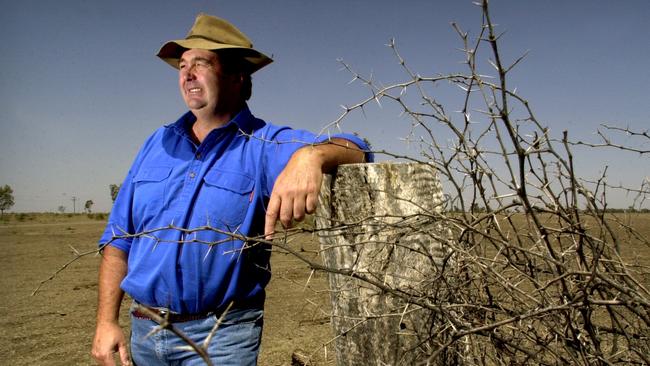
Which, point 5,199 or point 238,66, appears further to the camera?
point 5,199

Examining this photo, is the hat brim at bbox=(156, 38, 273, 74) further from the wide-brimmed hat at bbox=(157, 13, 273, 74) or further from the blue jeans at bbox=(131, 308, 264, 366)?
the blue jeans at bbox=(131, 308, 264, 366)

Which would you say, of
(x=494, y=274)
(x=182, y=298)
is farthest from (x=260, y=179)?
(x=494, y=274)

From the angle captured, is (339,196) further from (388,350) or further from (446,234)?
(388,350)

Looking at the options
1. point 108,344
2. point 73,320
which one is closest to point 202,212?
point 108,344

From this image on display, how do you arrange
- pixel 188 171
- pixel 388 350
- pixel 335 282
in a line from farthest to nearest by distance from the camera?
1. pixel 188 171
2. pixel 335 282
3. pixel 388 350

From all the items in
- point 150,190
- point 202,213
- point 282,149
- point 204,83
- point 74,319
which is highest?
point 204,83

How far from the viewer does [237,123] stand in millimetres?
2289

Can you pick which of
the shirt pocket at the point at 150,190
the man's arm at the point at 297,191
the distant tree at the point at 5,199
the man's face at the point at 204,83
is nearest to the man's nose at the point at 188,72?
the man's face at the point at 204,83

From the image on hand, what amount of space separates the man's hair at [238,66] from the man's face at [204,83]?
37 millimetres

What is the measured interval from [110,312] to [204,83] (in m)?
1.22

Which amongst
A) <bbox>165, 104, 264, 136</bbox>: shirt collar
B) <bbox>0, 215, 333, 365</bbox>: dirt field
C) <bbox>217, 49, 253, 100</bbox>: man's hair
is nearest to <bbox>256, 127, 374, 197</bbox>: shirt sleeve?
<bbox>165, 104, 264, 136</bbox>: shirt collar

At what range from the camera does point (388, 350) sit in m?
1.48

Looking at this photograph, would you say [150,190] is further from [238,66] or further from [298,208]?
[298,208]

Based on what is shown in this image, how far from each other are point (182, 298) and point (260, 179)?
603mm
